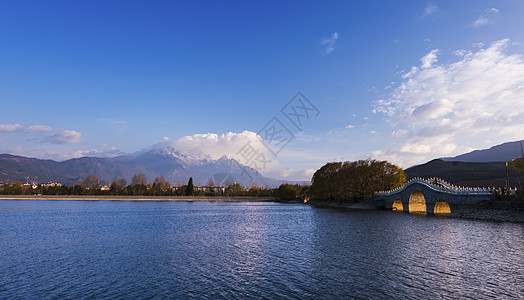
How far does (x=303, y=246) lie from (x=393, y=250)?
940 cm

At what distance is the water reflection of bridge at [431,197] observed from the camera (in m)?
67.0

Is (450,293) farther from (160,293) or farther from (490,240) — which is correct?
(490,240)

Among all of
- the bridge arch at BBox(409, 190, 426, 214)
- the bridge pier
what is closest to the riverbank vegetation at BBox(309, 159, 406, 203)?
the bridge pier

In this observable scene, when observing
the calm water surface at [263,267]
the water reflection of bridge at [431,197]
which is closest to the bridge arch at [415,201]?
the water reflection of bridge at [431,197]

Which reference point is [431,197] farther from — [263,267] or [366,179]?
[263,267]

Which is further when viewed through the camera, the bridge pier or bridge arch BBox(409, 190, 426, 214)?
bridge arch BBox(409, 190, 426, 214)

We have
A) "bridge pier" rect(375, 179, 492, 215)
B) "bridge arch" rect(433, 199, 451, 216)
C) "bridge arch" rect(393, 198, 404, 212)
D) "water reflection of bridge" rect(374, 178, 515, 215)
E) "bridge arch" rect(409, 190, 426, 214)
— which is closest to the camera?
"water reflection of bridge" rect(374, 178, 515, 215)

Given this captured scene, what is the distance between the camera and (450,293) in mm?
17016

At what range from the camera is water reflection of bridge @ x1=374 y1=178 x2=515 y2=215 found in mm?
66963

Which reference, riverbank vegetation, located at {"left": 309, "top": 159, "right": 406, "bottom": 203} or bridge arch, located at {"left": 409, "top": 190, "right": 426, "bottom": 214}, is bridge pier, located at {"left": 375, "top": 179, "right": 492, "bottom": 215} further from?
riverbank vegetation, located at {"left": 309, "top": 159, "right": 406, "bottom": 203}

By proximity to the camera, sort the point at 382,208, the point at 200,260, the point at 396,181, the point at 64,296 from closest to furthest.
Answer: the point at 64,296, the point at 200,260, the point at 382,208, the point at 396,181

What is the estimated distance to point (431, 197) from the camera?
8012 cm

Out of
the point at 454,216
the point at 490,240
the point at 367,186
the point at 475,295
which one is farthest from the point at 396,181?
the point at 475,295

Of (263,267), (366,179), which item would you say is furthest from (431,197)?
(263,267)
